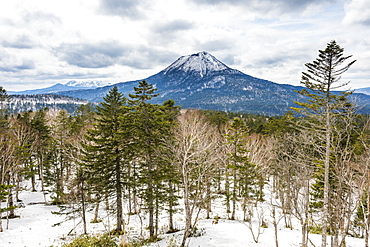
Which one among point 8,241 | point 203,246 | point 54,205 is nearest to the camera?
point 203,246

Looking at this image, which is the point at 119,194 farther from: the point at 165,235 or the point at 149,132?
the point at 149,132

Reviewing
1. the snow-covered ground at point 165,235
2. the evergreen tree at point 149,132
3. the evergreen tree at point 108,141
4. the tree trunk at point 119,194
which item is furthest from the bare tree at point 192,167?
the tree trunk at point 119,194

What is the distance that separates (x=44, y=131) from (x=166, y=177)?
24422mm

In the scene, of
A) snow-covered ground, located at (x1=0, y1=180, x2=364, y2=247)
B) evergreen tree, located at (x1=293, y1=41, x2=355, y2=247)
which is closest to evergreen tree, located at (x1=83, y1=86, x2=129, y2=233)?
snow-covered ground, located at (x1=0, y1=180, x2=364, y2=247)

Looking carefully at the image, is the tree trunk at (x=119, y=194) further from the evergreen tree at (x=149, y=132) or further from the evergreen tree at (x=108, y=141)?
the evergreen tree at (x=149, y=132)

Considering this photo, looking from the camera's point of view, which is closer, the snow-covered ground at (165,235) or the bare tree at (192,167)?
the bare tree at (192,167)

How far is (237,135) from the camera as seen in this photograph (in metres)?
22.4

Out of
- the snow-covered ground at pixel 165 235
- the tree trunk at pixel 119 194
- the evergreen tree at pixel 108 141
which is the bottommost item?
the snow-covered ground at pixel 165 235

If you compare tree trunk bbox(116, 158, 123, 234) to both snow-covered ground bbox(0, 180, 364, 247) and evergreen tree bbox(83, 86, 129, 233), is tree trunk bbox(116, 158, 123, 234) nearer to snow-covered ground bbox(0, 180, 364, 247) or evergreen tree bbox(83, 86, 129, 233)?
evergreen tree bbox(83, 86, 129, 233)

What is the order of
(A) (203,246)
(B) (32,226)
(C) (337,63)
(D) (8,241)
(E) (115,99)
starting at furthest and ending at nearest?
1. (B) (32,226)
2. (E) (115,99)
3. (D) (8,241)
4. (A) (203,246)
5. (C) (337,63)

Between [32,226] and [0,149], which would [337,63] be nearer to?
[0,149]

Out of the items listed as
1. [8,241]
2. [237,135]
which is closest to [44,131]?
[8,241]

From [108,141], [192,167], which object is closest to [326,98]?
[192,167]

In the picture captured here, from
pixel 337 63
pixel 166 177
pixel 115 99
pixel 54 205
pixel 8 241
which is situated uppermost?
pixel 337 63
